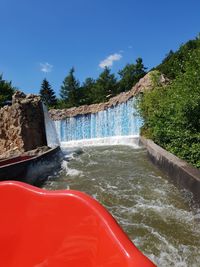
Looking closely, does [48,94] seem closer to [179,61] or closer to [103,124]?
[103,124]

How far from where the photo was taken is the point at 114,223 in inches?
71.1

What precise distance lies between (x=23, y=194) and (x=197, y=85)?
7292 millimetres

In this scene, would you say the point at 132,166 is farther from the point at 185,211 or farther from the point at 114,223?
the point at 114,223

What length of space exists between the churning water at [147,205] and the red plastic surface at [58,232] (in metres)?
2.10

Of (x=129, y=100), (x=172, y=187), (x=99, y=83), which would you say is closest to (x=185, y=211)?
(x=172, y=187)

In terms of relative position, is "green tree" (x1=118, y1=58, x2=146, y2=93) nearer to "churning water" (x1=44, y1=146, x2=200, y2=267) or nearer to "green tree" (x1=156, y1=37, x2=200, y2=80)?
"green tree" (x1=156, y1=37, x2=200, y2=80)

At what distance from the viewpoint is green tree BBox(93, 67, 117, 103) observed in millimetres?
52375

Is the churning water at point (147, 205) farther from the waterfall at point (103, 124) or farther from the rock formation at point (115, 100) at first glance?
the waterfall at point (103, 124)

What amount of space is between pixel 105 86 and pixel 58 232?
51.7 meters

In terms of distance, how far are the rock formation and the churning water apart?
9.09 meters

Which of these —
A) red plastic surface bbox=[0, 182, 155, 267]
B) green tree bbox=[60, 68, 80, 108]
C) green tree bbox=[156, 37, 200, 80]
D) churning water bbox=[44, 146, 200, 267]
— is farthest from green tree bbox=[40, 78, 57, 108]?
red plastic surface bbox=[0, 182, 155, 267]

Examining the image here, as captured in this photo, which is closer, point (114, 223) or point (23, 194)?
point (114, 223)

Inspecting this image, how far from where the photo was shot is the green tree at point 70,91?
56125mm

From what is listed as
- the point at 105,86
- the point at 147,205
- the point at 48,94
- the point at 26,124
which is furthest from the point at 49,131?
the point at 48,94
